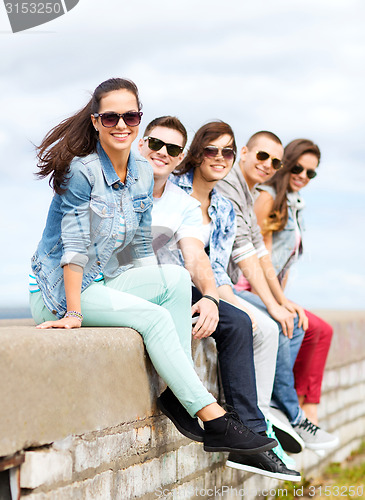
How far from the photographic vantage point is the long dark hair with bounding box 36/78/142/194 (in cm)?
273

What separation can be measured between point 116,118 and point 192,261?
96cm

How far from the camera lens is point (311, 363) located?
15.8 ft

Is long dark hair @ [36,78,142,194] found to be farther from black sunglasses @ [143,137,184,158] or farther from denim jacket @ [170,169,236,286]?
denim jacket @ [170,169,236,286]

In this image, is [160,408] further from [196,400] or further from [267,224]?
[267,224]

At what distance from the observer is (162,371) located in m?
2.76

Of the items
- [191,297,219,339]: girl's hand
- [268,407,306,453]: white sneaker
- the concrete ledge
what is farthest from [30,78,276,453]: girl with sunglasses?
[268,407,306,453]: white sneaker

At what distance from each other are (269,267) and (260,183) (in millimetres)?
616

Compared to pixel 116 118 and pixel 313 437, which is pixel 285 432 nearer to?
pixel 313 437

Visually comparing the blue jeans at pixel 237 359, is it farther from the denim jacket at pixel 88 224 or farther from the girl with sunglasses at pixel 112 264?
the denim jacket at pixel 88 224

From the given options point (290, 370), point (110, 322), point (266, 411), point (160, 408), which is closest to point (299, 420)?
point (290, 370)

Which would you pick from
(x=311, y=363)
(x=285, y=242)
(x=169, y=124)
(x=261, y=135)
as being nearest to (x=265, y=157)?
(x=261, y=135)

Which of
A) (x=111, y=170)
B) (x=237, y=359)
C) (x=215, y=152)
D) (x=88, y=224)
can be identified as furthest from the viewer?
(x=215, y=152)

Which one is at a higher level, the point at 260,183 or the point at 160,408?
the point at 260,183

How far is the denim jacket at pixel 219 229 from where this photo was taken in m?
3.76
